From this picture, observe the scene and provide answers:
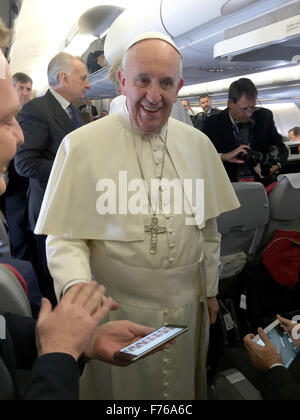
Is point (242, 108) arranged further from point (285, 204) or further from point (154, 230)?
point (154, 230)

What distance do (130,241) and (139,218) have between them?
107 mm

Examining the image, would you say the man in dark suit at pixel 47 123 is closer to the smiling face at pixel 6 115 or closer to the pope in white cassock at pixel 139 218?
the pope in white cassock at pixel 139 218

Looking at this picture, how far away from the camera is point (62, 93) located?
10.0 feet

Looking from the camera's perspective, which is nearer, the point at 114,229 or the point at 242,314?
the point at 114,229

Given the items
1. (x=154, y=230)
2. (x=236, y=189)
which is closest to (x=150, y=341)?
(x=154, y=230)

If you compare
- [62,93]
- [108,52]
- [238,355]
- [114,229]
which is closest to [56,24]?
[108,52]

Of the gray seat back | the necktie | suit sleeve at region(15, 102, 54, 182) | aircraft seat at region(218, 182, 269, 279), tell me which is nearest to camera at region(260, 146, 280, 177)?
aircraft seat at region(218, 182, 269, 279)

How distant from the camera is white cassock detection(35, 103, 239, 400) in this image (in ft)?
5.16

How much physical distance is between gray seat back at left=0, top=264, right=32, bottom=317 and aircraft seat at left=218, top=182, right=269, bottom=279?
145 cm

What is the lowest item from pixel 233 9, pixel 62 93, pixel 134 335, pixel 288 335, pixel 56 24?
pixel 288 335

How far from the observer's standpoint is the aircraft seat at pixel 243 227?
2480 millimetres

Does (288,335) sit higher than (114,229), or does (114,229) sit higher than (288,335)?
(114,229)
